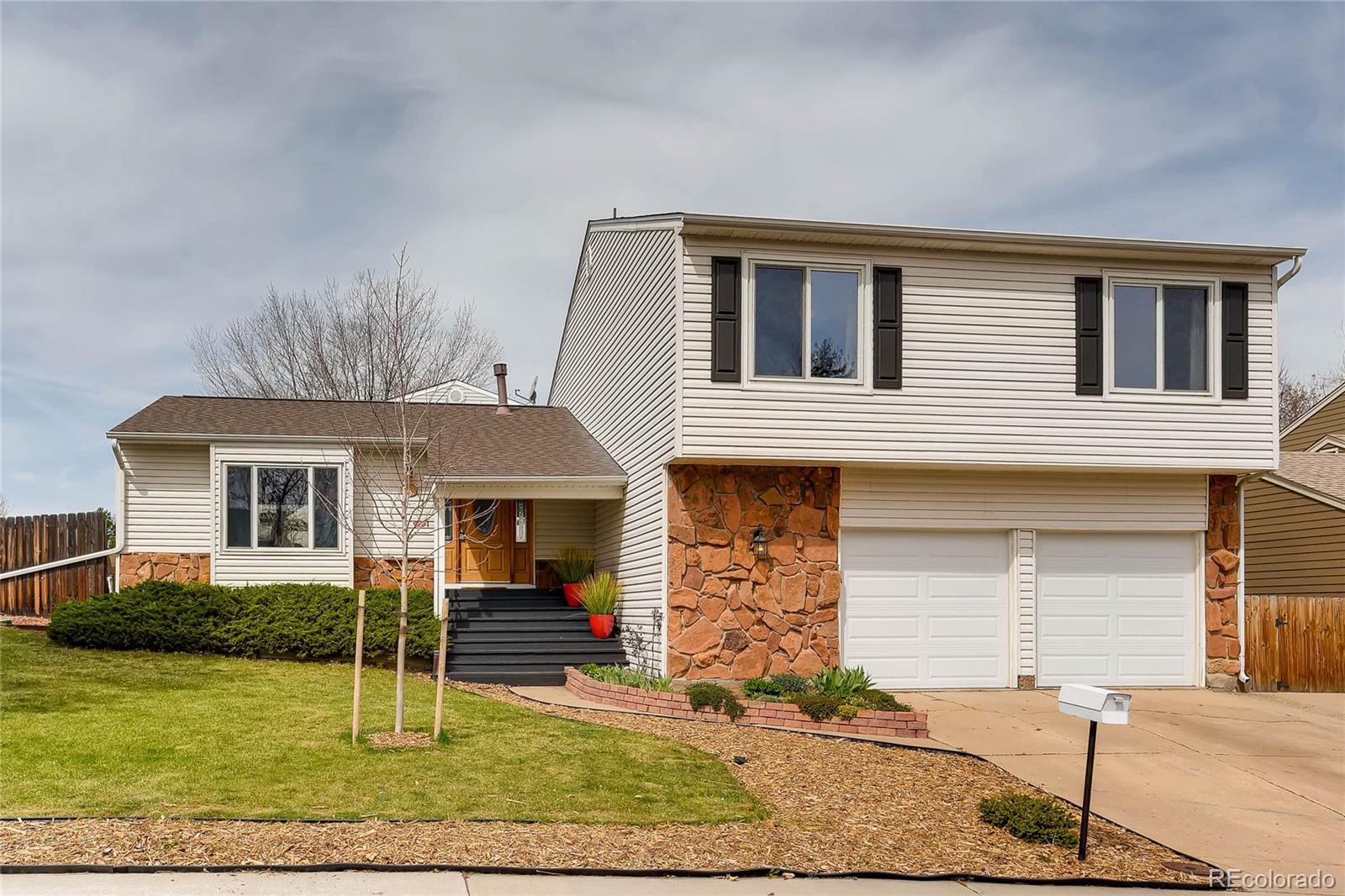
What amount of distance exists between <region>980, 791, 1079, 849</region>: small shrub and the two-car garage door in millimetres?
5361

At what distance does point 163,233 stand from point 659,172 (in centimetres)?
941

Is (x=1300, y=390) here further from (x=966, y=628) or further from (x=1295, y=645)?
(x=966, y=628)

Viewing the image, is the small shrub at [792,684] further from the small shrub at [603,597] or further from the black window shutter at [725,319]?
the small shrub at [603,597]

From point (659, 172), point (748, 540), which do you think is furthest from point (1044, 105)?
point (748, 540)

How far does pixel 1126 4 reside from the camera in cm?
1327

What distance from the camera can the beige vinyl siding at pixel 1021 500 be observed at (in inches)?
516

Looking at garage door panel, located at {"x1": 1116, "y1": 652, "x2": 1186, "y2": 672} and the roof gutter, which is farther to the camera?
garage door panel, located at {"x1": 1116, "y1": 652, "x2": 1186, "y2": 672}

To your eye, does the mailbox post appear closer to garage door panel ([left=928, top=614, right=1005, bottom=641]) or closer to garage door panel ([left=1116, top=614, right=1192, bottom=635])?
garage door panel ([left=928, top=614, right=1005, bottom=641])

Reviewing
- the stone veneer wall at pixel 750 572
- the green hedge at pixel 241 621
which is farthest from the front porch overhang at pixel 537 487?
the stone veneer wall at pixel 750 572

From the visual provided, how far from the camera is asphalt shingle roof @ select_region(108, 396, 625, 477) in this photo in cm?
1541

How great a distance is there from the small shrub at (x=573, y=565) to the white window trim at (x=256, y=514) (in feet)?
11.4

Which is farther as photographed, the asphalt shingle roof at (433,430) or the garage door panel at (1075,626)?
the asphalt shingle roof at (433,430)

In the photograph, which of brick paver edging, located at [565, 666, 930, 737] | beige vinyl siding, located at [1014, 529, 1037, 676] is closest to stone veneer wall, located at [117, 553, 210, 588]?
brick paver edging, located at [565, 666, 930, 737]

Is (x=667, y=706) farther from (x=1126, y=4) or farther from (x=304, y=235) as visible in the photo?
(x=304, y=235)
